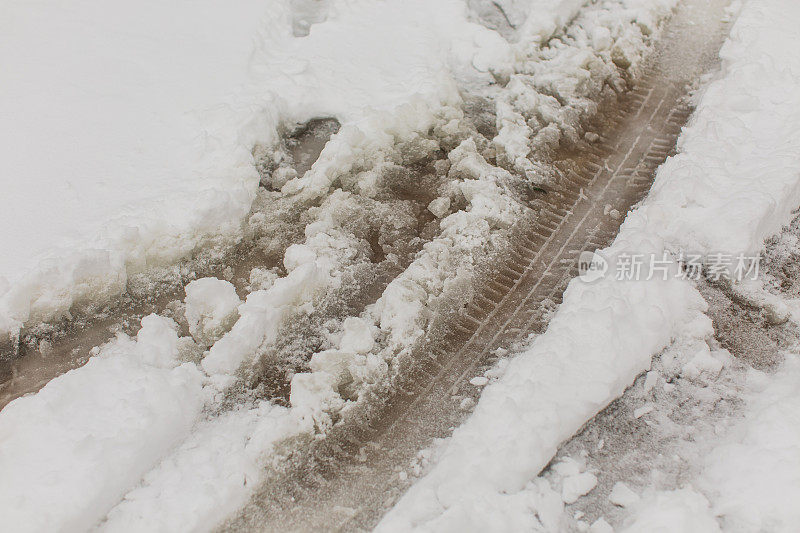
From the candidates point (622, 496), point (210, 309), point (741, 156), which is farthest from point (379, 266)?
point (741, 156)

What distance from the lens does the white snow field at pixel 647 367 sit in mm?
2164

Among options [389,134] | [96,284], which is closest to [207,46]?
[389,134]

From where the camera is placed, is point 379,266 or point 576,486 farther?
point 379,266

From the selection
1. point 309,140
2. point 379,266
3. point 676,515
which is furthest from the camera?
point 309,140

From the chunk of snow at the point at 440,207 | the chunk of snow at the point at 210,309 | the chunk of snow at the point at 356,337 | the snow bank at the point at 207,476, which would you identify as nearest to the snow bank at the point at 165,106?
the chunk of snow at the point at 210,309

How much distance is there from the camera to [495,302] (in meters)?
3.18

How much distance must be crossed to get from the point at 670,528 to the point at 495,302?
1.41 meters

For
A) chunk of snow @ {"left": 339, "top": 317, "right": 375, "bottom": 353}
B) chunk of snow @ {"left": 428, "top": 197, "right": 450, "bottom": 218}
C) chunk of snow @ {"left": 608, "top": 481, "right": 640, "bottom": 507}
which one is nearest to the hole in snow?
chunk of snow @ {"left": 428, "top": 197, "right": 450, "bottom": 218}

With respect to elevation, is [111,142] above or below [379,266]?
above

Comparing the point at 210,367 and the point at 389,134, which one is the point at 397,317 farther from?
the point at 389,134

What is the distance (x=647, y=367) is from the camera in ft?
9.12

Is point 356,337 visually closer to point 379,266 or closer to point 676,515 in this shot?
point 379,266

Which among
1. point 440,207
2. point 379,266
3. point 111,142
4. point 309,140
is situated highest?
point 111,142

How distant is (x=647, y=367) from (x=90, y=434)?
8.05 ft
